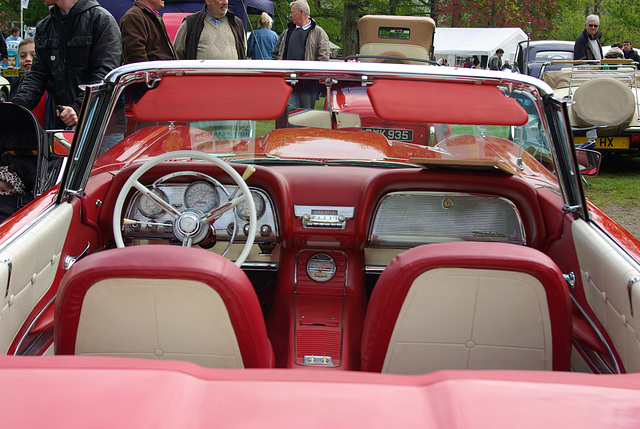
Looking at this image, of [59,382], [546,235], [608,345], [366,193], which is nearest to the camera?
[59,382]

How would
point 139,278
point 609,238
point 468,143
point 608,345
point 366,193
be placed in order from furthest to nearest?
point 468,143 → point 366,193 → point 609,238 → point 608,345 → point 139,278

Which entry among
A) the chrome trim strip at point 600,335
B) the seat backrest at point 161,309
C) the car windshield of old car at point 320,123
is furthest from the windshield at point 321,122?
the seat backrest at point 161,309

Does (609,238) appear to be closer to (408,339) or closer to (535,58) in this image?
(408,339)

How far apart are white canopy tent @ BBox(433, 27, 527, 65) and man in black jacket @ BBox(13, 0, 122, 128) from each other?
21.1 meters

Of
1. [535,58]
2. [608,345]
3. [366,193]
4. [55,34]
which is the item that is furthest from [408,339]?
[535,58]

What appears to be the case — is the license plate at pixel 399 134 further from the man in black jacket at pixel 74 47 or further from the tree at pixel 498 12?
the tree at pixel 498 12

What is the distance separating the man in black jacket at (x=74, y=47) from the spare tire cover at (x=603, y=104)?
5.48 m

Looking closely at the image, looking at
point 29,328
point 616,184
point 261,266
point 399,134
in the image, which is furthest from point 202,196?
point 616,184

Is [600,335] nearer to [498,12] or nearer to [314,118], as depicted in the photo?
[314,118]

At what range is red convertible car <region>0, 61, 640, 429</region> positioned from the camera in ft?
3.47

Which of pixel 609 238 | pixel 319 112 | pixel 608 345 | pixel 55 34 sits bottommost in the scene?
pixel 608 345

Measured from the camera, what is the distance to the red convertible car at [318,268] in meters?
1.06

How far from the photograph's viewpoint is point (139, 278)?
4.72ft

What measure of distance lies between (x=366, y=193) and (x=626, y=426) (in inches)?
70.4
